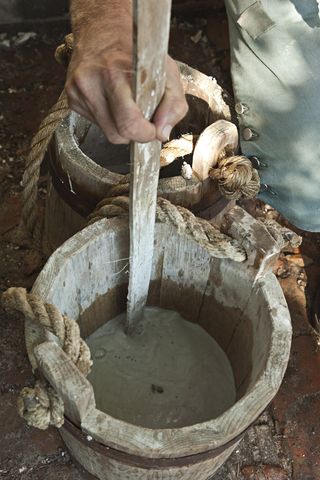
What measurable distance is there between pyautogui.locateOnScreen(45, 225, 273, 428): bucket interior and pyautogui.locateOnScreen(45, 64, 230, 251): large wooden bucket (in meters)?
0.10

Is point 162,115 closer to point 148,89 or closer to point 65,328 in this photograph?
point 148,89

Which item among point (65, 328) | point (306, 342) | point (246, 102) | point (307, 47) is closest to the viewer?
point (65, 328)

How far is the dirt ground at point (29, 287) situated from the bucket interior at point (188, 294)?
0.28 meters

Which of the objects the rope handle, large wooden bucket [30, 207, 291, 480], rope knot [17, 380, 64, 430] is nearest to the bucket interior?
large wooden bucket [30, 207, 291, 480]

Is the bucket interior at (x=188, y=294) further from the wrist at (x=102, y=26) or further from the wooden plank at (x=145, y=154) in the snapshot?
the wrist at (x=102, y=26)

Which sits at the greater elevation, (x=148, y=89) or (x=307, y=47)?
(x=148, y=89)

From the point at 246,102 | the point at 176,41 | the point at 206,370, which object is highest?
the point at 246,102

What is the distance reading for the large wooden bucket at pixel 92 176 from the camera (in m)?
1.36

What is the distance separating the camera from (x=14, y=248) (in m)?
1.94

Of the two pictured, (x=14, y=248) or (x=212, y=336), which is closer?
(x=212, y=336)

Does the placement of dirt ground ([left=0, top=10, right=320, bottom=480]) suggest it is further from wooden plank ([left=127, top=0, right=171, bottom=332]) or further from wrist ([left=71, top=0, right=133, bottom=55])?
wrist ([left=71, top=0, right=133, bottom=55])

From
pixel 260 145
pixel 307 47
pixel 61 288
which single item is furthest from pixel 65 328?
pixel 307 47

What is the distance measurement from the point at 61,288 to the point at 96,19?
0.55 metres

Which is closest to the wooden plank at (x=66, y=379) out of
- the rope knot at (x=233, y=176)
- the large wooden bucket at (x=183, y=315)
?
the large wooden bucket at (x=183, y=315)
